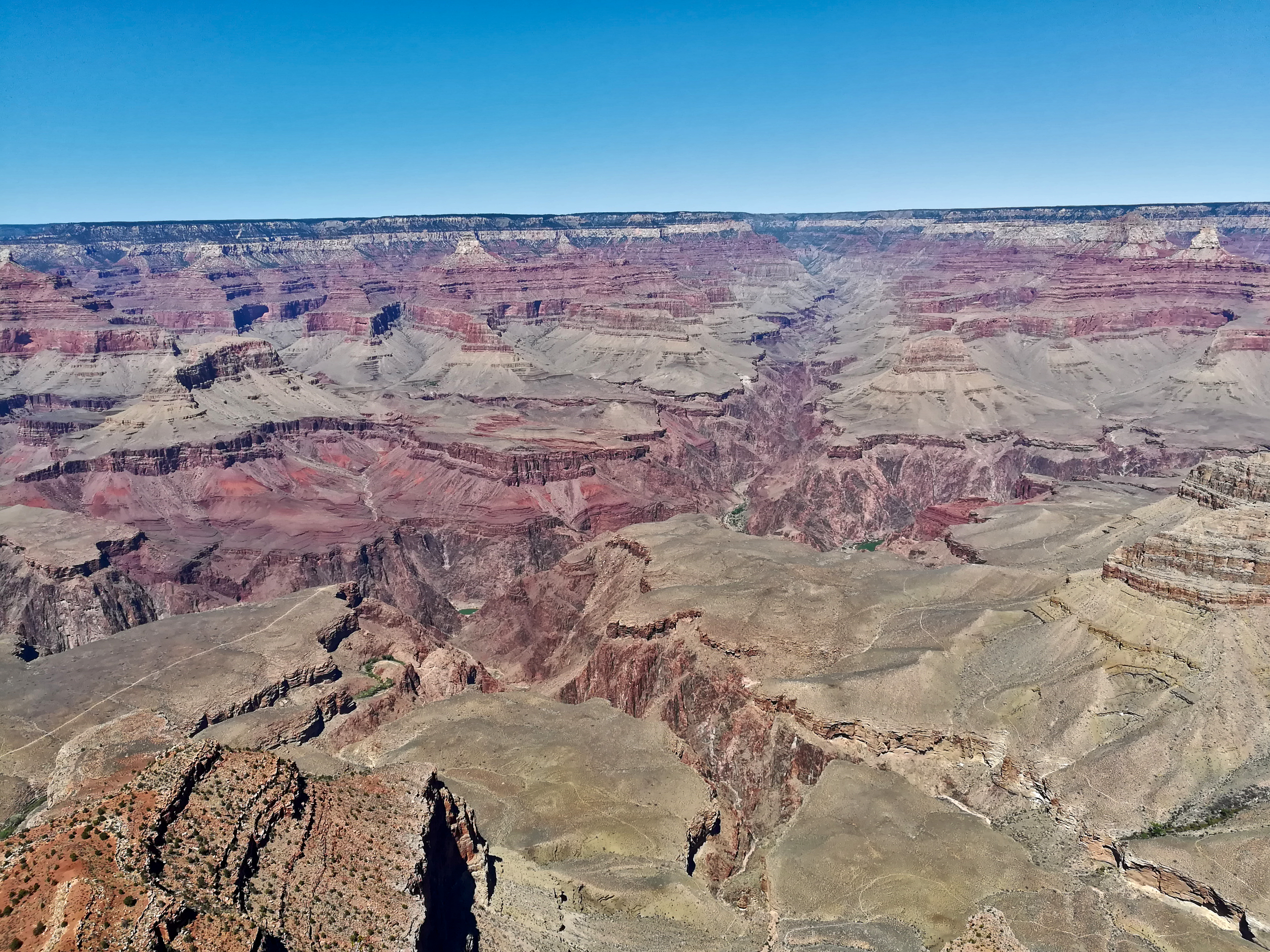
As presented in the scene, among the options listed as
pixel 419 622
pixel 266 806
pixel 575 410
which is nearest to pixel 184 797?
pixel 266 806

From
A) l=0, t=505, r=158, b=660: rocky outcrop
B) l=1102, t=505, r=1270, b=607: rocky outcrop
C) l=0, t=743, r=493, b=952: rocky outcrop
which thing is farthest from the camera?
l=0, t=505, r=158, b=660: rocky outcrop

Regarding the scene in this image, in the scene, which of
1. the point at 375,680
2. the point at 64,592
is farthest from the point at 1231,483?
the point at 64,592

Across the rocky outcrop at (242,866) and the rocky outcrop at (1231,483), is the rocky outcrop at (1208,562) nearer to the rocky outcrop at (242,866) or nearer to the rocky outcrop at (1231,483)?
the rocky outcrop at (1231,483)

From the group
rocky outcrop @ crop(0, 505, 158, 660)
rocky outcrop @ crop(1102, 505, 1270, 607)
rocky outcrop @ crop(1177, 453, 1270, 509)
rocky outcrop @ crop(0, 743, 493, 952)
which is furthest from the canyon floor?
rocky outcrop @ crop(0, 505, 158, 660)

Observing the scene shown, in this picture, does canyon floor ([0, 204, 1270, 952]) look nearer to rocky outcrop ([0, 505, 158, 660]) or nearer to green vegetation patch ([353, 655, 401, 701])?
green vegetation patch ([353, 655, 401, 701])

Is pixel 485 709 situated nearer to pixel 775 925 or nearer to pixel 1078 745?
pixel 775 925

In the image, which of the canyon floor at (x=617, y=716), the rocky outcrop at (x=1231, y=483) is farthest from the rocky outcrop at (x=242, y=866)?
the rocky outcrop at (x=1231, y=483)

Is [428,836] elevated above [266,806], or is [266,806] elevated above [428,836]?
[266,806]

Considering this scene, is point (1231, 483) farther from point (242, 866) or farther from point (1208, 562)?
point (242, 866)
